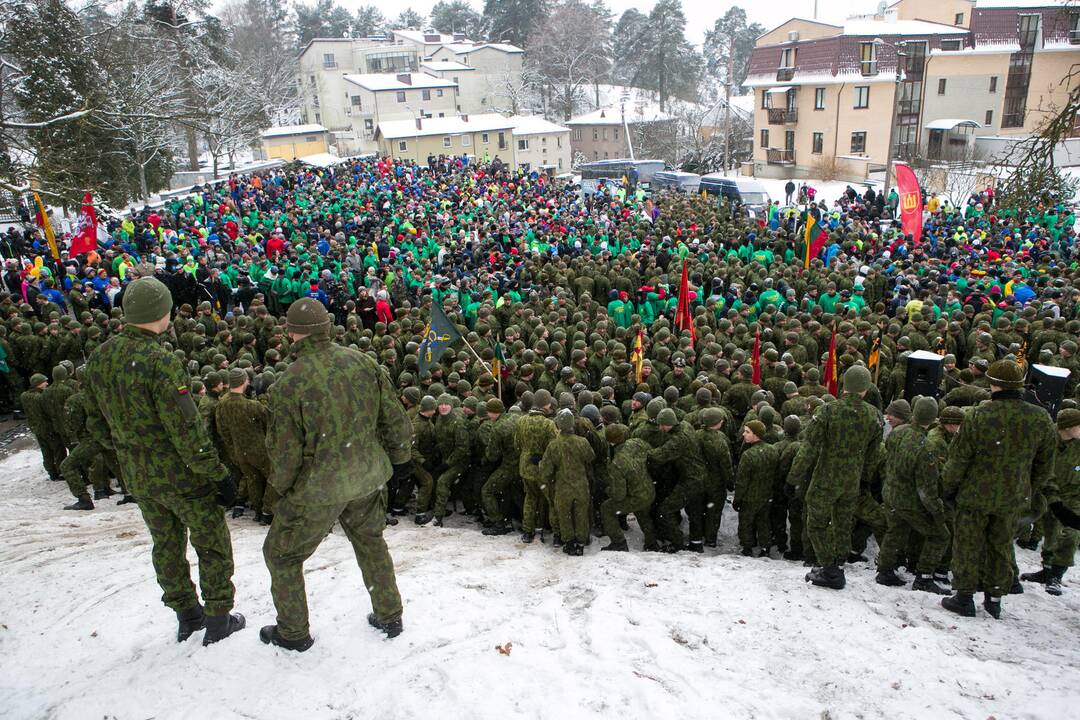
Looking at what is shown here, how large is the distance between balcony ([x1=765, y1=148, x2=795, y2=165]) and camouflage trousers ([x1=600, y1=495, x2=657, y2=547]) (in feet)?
150

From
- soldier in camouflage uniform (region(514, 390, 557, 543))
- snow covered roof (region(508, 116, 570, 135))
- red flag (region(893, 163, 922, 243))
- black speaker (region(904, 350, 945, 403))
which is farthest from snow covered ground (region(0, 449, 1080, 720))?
snow covered roof (region(508, 116, 570, 135))

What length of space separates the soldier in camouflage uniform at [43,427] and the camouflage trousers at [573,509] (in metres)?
6.45

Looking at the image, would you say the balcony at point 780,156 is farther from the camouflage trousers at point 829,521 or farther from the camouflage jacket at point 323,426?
the camouflage jacket at point 323,426

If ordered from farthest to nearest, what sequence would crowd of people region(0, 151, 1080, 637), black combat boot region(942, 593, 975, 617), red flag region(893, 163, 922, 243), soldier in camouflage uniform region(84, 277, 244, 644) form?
red flag region(893, 163, 922, 243)
crowd of people region(0, 151, 1080, 637)
black combat boot region(942, 593, 975, 617)
soldier in camouflage uniform region(84, 277, 244, 644)

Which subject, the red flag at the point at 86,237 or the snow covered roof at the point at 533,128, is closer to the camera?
the red flag at the point at 86,237

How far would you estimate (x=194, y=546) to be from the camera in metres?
4.25

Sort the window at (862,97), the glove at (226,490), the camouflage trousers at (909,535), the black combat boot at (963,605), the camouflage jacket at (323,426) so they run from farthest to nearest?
1. the window at (862,97)
2. the camouflage trousers at (909,535)
3. the black combat boot at (963,605)
4. the glove at (226,490)
5. the camouflage jacket at (323,426)

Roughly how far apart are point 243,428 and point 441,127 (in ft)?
151

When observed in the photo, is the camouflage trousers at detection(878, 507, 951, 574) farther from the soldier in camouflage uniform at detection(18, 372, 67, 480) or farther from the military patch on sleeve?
the soldier in camouflage uniform at detection(18, 372, 67, 480)

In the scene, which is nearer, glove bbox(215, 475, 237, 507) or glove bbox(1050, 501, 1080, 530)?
glove bbox(215, 475, 237, 507)

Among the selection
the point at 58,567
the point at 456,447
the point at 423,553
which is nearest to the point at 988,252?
the point at 456,447

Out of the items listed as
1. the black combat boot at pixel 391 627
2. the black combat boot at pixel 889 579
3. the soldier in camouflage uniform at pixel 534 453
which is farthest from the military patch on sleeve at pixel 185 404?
the black combat boot at pixel 889 579

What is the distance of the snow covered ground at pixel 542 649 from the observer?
388 cm

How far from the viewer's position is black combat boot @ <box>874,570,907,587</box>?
6.06m
